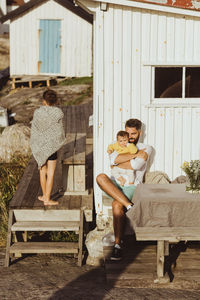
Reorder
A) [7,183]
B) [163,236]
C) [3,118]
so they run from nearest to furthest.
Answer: [163,236] < [7,183] < [3,118]

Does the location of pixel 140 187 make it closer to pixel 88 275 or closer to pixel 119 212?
pixel 119 212

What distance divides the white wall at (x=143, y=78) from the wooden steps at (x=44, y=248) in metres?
0.91

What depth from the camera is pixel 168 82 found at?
749 cm

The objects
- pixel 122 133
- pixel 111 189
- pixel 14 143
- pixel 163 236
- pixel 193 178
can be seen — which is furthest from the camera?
pixel 14 143

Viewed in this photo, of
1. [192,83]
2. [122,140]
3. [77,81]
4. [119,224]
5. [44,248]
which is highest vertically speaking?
[77,81]

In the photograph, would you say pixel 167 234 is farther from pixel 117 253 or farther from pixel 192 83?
pixel 192 83

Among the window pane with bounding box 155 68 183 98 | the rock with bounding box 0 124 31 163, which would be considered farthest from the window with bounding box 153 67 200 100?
the rock with bounding box 0 124 31 163

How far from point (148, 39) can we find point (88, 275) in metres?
3.56

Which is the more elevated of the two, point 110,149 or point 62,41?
point 62,41

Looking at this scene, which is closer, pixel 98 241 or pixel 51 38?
pixel 98 241

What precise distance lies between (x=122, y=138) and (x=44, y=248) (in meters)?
1.93

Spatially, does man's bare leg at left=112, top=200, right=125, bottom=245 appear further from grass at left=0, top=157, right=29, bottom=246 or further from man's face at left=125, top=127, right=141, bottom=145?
grass at left=0, top=157, right=29, bottom=246

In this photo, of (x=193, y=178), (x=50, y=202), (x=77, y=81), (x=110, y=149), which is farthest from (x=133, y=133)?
(x=77, y=81)

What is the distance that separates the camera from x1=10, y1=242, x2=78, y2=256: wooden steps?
6902mm
